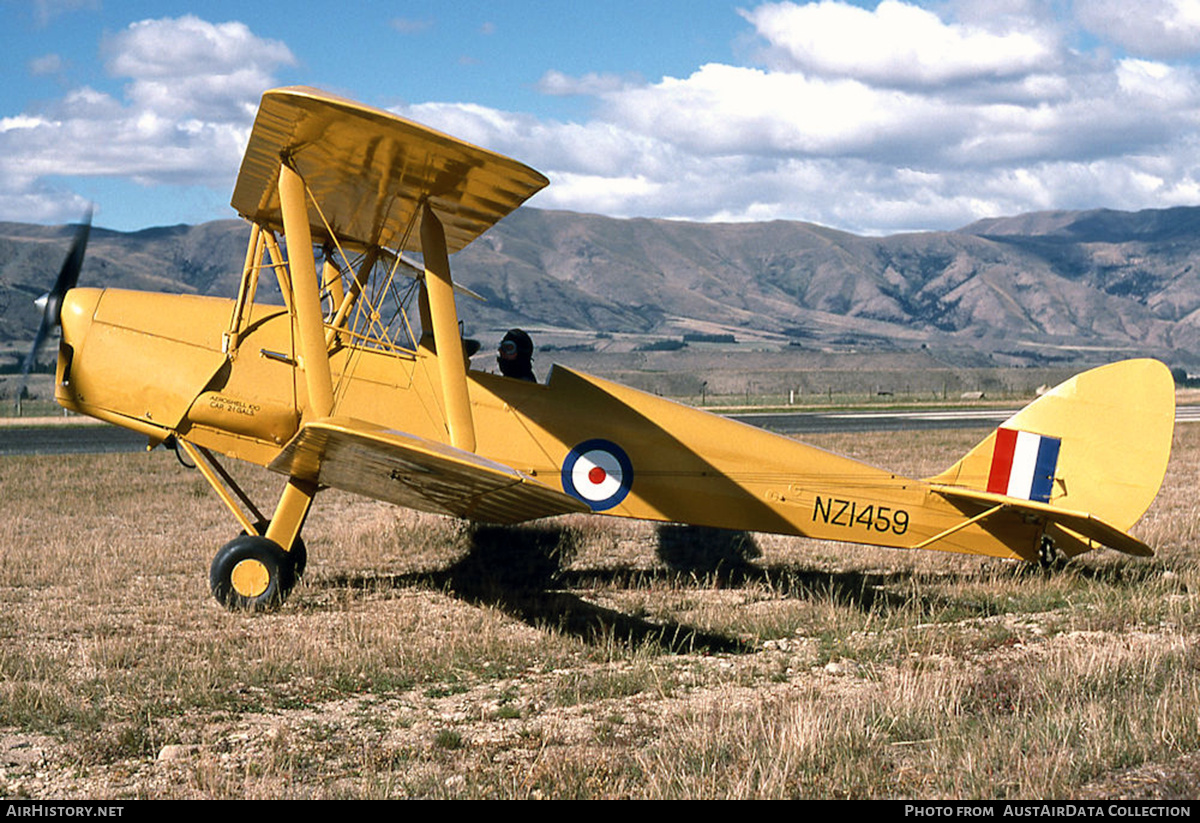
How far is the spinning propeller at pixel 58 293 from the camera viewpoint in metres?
8.21

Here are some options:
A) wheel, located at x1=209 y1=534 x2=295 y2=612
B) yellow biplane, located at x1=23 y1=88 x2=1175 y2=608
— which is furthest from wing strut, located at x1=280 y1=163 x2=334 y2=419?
wheel, located at x1=209 y1=534 x2=295 y2=612

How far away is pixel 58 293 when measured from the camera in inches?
327

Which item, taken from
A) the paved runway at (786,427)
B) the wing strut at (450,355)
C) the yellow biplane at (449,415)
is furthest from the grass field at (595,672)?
the paved runway at (786,427)

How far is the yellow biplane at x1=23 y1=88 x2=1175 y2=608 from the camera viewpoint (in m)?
7.21

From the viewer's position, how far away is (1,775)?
4262 mm

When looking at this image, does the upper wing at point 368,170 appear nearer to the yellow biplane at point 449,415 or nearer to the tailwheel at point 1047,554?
the yellow biplane at point 449,415

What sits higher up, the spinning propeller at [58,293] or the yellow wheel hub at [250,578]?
the spinning propeller at [58,293]

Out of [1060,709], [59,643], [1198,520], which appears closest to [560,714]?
[1060,709]

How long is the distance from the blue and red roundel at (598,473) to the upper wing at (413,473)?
2.16 ft

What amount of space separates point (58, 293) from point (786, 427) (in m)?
23.0

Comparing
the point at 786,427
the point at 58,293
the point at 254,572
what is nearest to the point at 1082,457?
the point at 254,572

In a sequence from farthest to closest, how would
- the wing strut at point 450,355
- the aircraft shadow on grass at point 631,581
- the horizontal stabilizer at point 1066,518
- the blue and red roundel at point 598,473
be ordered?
1. the blue and red roundel at point 598,473
2. the horizontal stabilizer at point 1066,518
3. the aircraft shadow on grass at point 631,581
4. the wing strut at point 450,355

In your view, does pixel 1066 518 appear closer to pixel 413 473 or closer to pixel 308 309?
pixel 413 473

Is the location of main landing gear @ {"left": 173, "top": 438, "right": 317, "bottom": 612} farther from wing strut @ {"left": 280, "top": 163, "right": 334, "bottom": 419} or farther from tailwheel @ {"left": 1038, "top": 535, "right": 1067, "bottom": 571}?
tailwheel @ {"left": 1038, "top": 535, "right": 1067, "bottom": 571}
